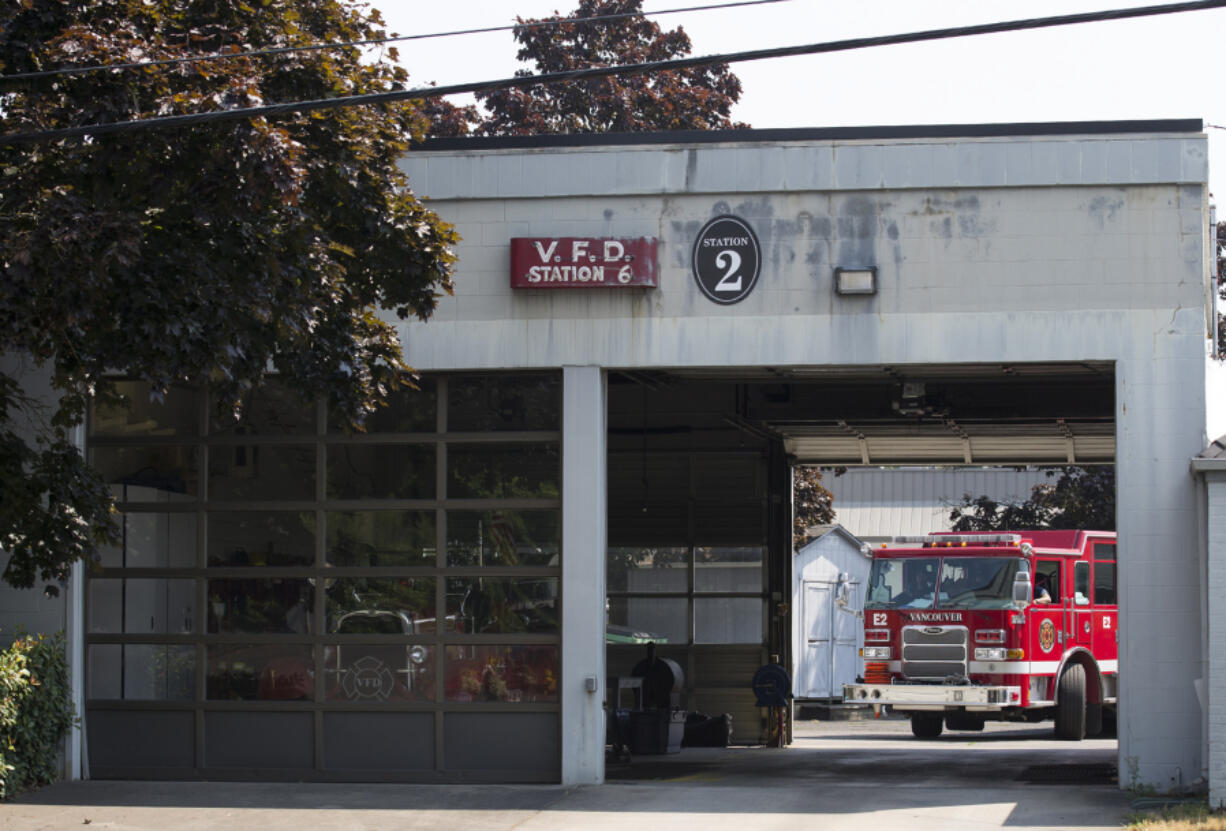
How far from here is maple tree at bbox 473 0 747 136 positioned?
33312 millimetres

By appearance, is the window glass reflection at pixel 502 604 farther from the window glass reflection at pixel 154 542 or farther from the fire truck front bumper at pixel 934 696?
the fire truck front bumper at pixel 934 696

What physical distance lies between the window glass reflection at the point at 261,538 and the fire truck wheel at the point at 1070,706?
1165 cm

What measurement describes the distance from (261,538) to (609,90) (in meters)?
20.2

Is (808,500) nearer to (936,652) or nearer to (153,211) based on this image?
(936,652)

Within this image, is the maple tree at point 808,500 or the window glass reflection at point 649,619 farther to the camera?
the maple tree at point 808,500

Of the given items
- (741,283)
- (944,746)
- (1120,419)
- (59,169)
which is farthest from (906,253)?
(944,746)

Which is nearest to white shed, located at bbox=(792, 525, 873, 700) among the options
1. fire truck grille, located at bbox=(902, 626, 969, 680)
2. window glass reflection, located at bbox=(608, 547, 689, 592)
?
window glass reflection, located at bbox=(608, 547, 689, 592)

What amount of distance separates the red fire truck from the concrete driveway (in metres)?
3.81

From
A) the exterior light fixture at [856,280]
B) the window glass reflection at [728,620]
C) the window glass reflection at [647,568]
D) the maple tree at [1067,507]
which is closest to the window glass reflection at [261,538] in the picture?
the exterior light fixture at [856,280]

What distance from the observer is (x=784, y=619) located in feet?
74.7

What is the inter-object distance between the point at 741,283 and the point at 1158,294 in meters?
3.87

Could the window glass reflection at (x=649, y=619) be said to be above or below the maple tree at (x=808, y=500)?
below

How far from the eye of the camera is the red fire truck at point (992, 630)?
2066cm

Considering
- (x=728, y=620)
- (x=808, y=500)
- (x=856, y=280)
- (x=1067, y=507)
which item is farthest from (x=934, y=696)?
(x=1067, y=507)
